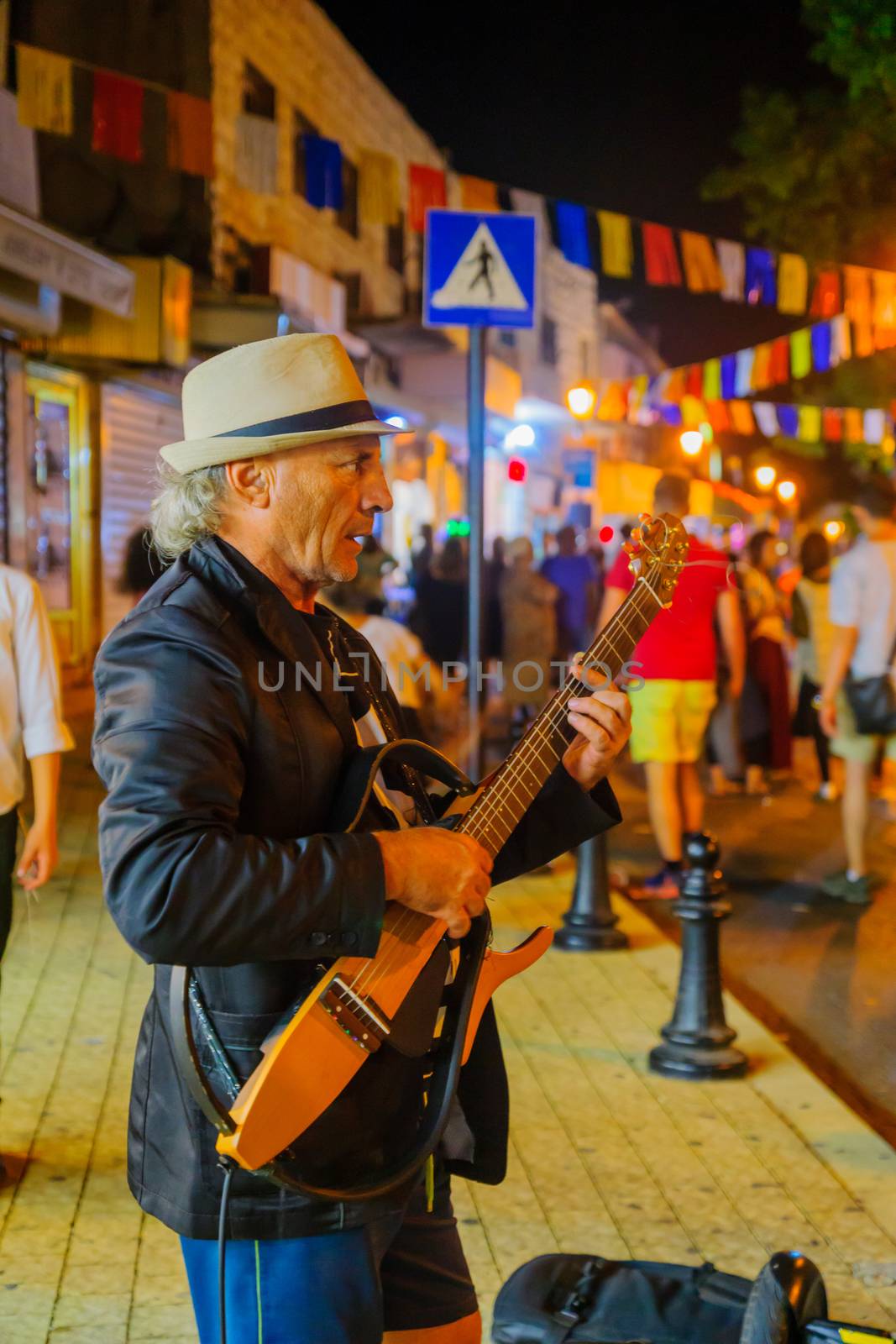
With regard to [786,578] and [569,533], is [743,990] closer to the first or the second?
[569,533]

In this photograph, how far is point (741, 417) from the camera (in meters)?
25.2

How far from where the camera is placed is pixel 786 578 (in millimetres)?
16938

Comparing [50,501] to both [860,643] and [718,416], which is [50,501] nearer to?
[860,643]

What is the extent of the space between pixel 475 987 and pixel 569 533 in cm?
1255

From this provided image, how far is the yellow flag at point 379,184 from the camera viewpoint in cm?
1272

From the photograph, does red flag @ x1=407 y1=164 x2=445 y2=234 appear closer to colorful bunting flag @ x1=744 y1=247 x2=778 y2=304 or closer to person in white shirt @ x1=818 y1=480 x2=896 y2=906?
colorful bunting flag @ x1=744 y1=247 x2=778 y2=304

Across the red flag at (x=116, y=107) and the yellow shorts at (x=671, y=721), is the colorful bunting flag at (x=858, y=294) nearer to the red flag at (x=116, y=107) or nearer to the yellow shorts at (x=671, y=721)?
the red flag at (x=116, y=107)

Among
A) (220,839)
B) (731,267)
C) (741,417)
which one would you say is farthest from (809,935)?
(741,417)

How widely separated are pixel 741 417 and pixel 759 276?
9541mm

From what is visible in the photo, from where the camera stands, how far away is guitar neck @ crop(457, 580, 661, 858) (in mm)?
2420

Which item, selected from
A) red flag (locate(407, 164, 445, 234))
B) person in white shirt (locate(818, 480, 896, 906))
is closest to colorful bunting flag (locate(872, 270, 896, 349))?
red flag (locate(407, 164, 445, 234))

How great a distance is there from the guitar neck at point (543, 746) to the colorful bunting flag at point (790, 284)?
14466mm

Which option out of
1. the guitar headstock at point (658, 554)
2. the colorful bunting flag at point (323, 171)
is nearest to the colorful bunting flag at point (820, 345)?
the colorful bunting flag at point (323, 171)

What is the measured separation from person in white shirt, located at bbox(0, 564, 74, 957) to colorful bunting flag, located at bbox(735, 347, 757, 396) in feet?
60.6
